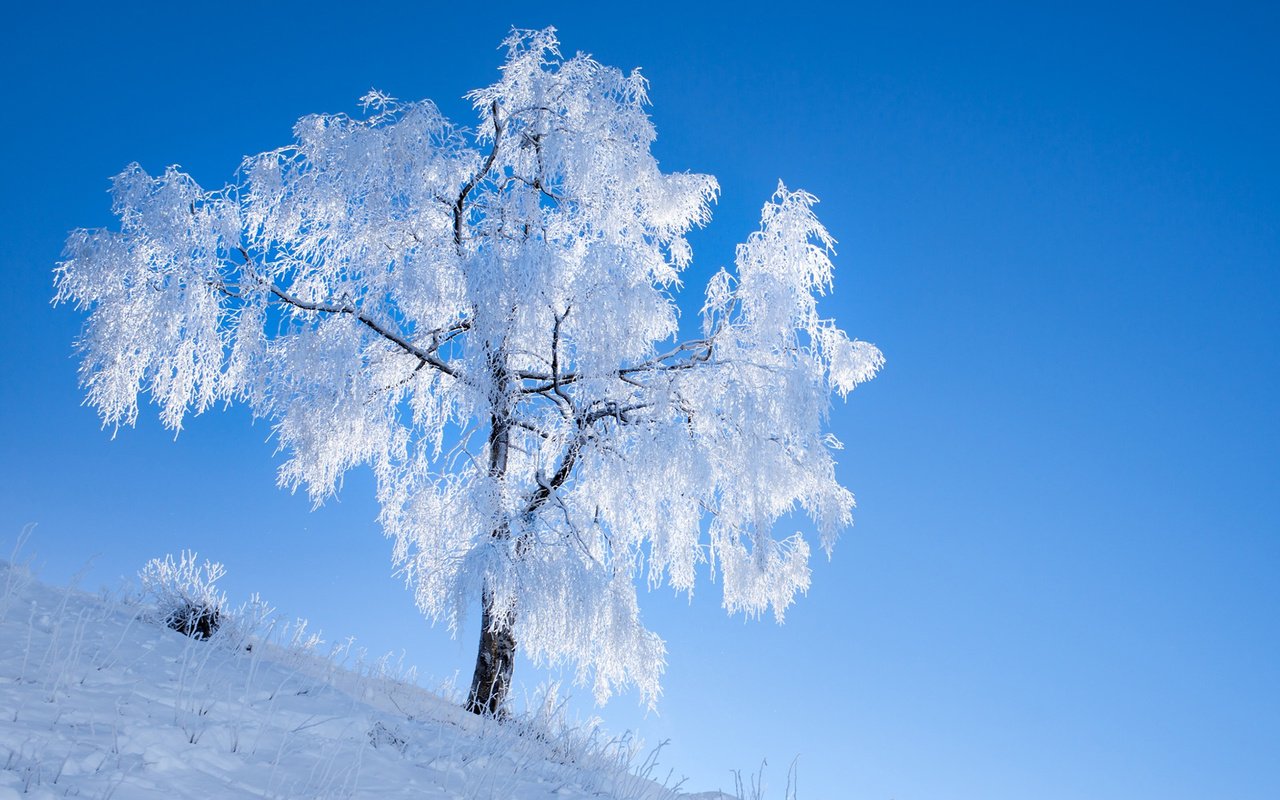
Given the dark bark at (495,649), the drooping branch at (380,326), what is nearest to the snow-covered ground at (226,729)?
the dark bark at (495,649)

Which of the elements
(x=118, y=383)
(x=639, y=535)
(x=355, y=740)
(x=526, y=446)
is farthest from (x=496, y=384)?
(x=355, y=740)

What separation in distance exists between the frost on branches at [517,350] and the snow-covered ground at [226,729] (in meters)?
1.71

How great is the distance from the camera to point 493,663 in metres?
8.74

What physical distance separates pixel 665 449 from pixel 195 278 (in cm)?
478

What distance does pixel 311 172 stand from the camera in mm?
8898

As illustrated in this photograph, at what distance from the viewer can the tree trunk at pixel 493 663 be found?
8.60 metres

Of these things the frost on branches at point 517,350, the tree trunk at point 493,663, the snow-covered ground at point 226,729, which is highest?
the frost on branches at point 517,350

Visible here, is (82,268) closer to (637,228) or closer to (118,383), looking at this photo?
(118,383)

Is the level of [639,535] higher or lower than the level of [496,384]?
lower

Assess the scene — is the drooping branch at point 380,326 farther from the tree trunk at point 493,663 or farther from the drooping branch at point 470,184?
the tree trunk at point 493,663

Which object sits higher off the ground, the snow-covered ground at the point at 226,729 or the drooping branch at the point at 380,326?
the drooping branch at the point at 380,326

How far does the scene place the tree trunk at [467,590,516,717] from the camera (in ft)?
28.2

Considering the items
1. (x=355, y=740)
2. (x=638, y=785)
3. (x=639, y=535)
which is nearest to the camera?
(x=355, y=740)

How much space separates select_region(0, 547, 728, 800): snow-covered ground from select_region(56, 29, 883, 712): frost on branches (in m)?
1.71
